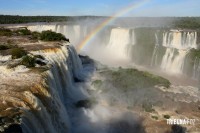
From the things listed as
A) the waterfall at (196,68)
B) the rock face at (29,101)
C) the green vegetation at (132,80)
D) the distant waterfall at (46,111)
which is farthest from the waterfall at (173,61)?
the rock face at (29,101)

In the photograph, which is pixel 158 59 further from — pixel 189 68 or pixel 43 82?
pixel 43 82

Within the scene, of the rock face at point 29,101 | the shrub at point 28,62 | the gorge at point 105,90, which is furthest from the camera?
the shrub at point 28,62

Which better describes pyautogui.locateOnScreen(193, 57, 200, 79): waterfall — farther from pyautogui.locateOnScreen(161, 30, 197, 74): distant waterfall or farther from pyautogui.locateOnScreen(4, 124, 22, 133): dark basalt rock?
pyautogui.locateOnScreen(4, 124, 22, 133): dark basalt rock

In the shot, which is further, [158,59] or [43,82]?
[158,59]

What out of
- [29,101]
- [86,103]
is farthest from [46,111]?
[86,103]

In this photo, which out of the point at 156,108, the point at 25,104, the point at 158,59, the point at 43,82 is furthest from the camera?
the point at 158,59

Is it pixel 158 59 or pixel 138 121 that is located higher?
pixel 158 59

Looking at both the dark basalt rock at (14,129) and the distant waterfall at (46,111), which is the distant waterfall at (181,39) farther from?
the dark basalt rock at (14,129)


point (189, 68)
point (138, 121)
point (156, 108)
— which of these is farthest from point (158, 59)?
point (138, 121)
